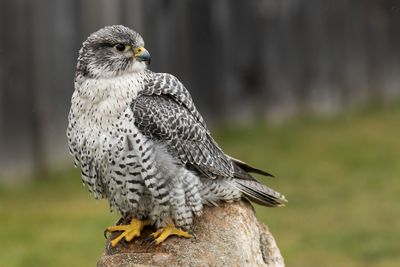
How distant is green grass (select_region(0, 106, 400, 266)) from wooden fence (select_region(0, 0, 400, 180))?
18.9 inches

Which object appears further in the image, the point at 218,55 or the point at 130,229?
the point at 218,55

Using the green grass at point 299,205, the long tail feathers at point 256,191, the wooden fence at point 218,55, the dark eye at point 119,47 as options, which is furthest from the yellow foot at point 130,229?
the wooden fence at point 218,55

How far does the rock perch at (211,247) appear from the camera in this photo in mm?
3965

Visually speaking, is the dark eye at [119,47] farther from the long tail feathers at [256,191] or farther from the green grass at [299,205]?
the green grass at [299,205]

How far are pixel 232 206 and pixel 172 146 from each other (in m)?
0.62

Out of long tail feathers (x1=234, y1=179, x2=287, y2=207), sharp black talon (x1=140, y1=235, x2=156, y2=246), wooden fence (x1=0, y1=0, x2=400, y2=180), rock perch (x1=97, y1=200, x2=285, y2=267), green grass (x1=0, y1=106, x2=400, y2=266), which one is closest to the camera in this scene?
rock perch (x1=97, y1=200, x2=285, y2=267)

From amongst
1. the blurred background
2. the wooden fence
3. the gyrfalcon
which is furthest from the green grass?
the gyrfalcon

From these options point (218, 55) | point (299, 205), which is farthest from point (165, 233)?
point (218, 55)

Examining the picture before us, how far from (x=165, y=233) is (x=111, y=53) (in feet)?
3.56

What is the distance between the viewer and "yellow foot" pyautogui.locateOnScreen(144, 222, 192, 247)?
4047mm

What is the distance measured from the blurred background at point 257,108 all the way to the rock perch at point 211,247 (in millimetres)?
2710

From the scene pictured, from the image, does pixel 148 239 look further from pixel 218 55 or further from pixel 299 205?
pixel 218 55

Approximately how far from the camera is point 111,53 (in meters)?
3.92

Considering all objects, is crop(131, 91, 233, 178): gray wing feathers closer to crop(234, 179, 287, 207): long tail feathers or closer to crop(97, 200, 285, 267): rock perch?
crop(234, 179, 287, 207): long tail feathers
